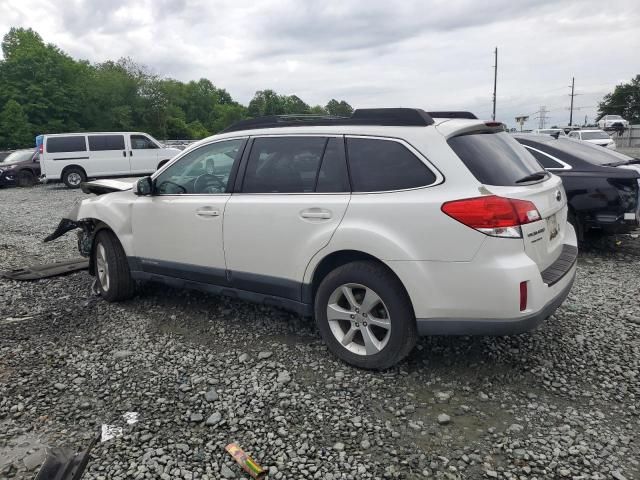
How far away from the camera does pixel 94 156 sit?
63.8 ft

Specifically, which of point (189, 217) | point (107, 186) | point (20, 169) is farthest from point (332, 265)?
point (20, 169)

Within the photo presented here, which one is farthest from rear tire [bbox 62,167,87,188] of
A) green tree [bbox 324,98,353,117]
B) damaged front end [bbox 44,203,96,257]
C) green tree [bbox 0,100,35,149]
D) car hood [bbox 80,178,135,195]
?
green tree [bbox 0,100,35,149]

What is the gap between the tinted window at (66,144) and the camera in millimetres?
18969

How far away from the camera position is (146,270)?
194 inches

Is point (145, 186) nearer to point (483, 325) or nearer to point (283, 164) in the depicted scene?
point (283, 164)

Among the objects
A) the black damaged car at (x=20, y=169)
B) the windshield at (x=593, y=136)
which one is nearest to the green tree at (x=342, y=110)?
the black damaged car at (x=20, y=169)

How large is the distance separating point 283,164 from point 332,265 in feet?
2.88

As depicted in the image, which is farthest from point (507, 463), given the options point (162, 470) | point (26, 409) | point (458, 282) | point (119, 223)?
point (119, 223)

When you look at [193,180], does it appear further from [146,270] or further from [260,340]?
[260,340]

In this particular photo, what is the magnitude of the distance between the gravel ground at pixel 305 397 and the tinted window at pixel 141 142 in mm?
15854

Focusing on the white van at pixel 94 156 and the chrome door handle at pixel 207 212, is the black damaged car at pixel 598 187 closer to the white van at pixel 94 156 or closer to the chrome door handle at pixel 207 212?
the chrome door handle at pixel 207 212

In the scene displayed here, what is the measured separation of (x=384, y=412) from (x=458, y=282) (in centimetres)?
89

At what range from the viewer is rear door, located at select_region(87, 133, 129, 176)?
19.4m

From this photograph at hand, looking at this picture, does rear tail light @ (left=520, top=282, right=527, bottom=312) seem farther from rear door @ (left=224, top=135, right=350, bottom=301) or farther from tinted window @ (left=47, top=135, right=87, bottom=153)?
tinted window @ (left=47, top=135, right=87, bottom=153)
